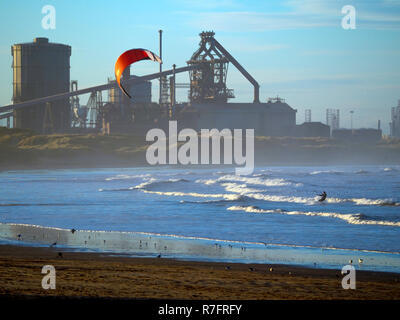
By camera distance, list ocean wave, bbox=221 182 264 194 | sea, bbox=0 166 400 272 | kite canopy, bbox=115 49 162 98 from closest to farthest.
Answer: sea, bbox=0 166 400 272
kite canopy, bbox=115 49 162 98
ocean wave, bbox=221 182 264 194

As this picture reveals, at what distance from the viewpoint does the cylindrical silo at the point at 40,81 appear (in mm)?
78438

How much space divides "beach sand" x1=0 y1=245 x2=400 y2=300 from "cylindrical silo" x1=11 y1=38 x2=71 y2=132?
218 feet

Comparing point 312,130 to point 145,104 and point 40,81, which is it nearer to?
point 145,104

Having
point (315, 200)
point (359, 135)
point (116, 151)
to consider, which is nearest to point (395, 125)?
point (359, 135)

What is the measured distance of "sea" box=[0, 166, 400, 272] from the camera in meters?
14.8

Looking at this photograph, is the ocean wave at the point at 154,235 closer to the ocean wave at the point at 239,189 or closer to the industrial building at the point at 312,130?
the ocean wave at the point at 239,189

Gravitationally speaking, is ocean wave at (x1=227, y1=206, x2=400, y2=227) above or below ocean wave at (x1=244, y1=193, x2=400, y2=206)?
below

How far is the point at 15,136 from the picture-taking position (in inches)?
2921

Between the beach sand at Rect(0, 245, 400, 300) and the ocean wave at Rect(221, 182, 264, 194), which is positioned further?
the ocean wave at Rect(221, 182, 264, 194)

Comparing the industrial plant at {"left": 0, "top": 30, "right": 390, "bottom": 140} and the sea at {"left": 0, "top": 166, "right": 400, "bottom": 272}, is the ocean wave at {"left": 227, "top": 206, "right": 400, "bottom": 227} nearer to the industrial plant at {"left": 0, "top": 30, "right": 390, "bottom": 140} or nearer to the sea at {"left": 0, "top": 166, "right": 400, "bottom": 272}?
the sea at {"left": 0, "top": 166, "right": 400, "bottom": 272}

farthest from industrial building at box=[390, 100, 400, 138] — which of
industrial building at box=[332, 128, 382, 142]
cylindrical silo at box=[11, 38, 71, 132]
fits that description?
cylindrical silo at box=[11, 38, 71, 132]

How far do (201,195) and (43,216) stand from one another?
10.7 m

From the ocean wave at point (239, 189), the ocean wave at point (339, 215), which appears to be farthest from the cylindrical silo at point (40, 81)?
the ocean wave at point (339, 215)
